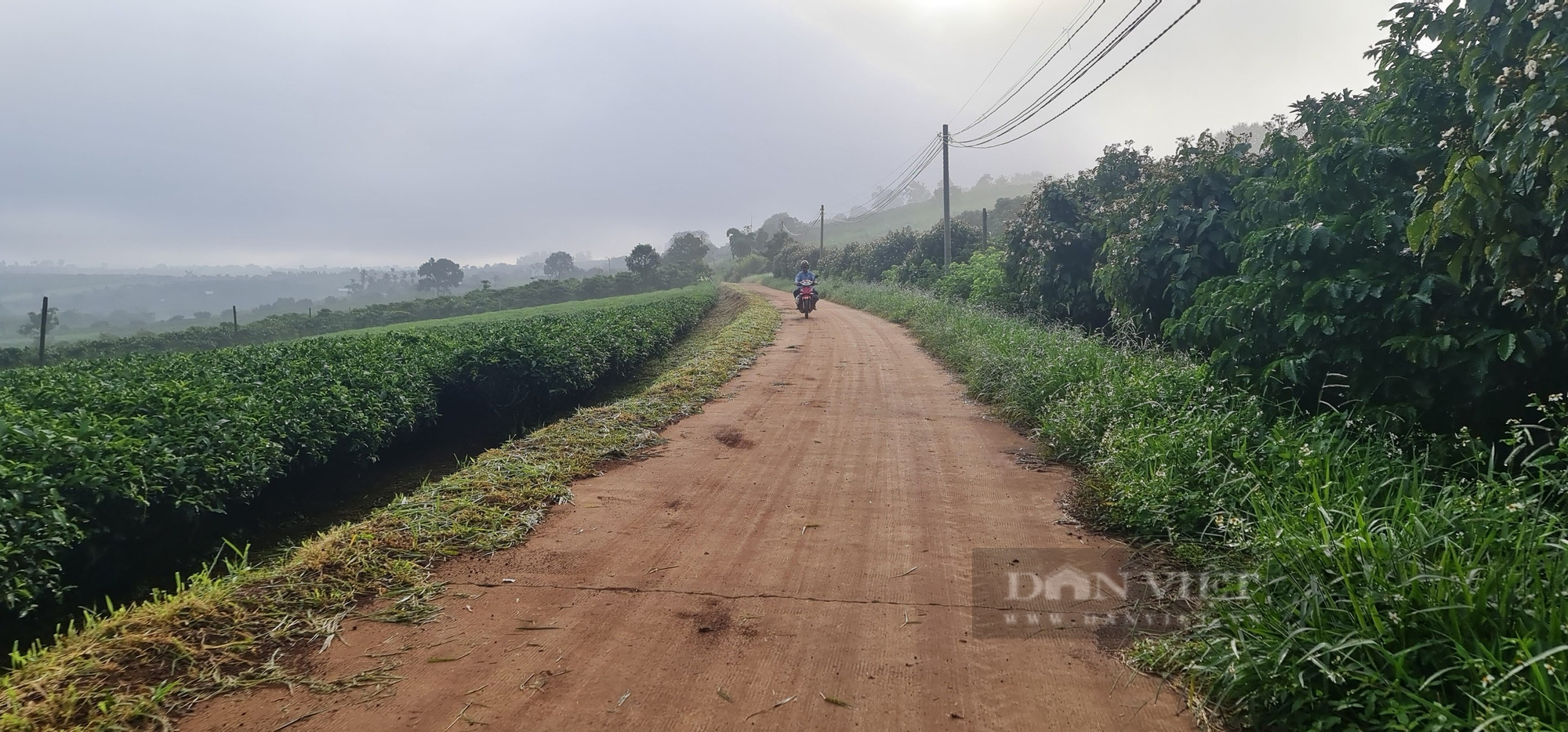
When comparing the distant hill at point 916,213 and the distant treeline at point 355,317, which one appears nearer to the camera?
the distant treeline at point 355,317

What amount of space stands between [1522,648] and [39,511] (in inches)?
231

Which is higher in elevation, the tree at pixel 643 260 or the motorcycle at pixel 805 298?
the tree at pixel 643 260

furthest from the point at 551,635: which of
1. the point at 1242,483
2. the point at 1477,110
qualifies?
the point at 1477,110

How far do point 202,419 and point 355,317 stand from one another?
107ft

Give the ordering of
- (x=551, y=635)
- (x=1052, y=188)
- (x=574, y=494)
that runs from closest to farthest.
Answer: (x=551, y=635), (x=574, y=494), (x=1052, y=188)

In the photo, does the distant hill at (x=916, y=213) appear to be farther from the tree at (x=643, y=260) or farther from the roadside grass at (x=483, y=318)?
the roadside grass at (x=483, y=318)

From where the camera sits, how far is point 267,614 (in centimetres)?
316

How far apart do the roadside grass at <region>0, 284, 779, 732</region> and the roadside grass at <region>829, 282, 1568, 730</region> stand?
3165 millimetres

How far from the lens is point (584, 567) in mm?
3797

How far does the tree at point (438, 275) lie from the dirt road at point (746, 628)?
6782cm

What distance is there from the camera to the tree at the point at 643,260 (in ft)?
196

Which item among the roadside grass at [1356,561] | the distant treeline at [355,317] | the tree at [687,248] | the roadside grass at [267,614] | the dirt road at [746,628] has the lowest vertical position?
the dirt road at [746,628]

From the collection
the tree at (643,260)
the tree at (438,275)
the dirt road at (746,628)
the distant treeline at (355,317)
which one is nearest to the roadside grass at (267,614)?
the dirt road at (746,628)

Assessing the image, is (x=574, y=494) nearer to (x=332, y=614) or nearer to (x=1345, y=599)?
(x=332, y=614)
